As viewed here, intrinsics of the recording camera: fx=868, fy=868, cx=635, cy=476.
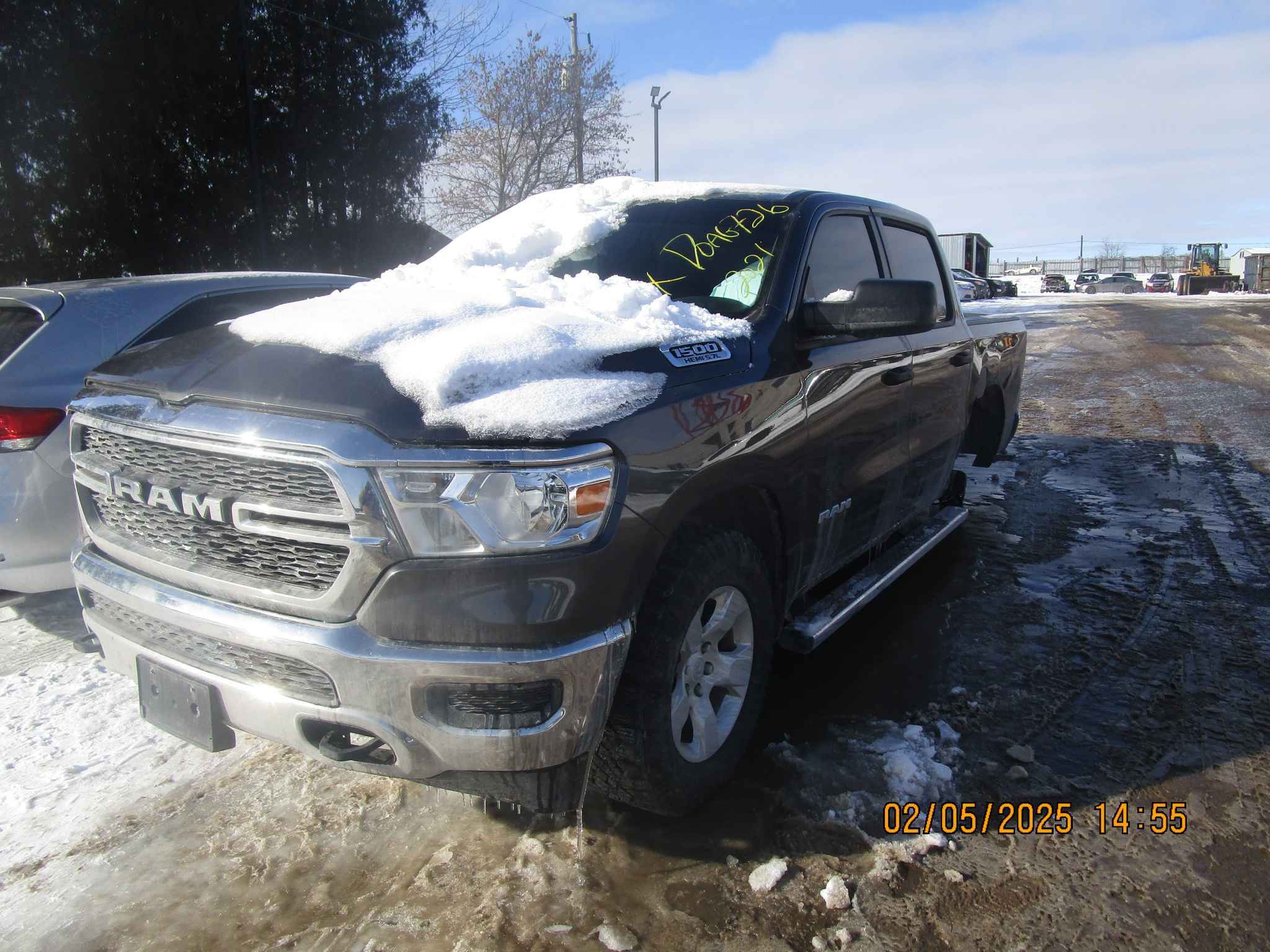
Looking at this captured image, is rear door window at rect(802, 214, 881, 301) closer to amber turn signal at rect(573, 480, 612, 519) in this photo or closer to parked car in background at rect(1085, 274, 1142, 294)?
amber turn signal at rect(573, 480, 612, 519)

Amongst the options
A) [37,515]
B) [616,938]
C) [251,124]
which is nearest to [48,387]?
[37,515]

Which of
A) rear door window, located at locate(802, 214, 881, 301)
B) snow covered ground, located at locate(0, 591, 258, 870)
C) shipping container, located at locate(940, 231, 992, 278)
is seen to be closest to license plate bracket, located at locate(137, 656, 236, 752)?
snow covered ground, located at locate(0, 591, 258, 870)

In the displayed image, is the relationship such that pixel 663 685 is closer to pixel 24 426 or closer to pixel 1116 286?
pixel 24 426

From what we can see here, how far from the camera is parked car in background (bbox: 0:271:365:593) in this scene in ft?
11.4

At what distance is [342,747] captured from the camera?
210 cm

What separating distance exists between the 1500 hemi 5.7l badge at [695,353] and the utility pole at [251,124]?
11.7 meters

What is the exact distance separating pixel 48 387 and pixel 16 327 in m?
0.41

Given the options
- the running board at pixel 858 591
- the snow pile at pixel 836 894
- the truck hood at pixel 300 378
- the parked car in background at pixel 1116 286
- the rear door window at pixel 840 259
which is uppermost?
the parked car in background at pixel 1116 286

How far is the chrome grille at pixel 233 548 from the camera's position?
2045 mm

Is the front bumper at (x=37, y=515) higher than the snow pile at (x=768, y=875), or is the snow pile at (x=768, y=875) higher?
the front bumper at (x=37, y=515)

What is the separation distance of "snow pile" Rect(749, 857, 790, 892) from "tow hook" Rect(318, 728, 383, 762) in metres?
1.06

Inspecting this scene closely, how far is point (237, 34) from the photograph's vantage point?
13.0m

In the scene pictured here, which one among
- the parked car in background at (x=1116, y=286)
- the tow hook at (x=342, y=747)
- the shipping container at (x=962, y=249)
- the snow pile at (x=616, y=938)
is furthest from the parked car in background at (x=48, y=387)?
the parked car in background at (x=1116, y=286)

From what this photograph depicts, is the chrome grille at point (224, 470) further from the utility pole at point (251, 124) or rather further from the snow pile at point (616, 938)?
the utility pole at point (251, 124)
